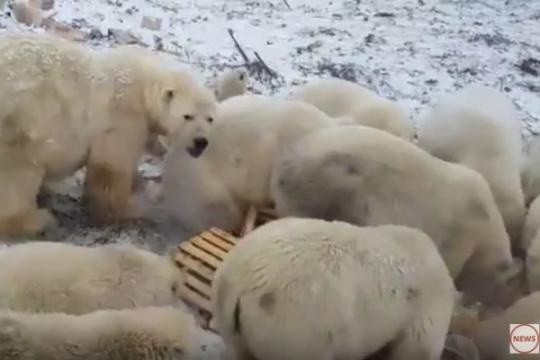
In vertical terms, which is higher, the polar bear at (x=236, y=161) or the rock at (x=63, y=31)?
the polar bear at (x=236, y=161)

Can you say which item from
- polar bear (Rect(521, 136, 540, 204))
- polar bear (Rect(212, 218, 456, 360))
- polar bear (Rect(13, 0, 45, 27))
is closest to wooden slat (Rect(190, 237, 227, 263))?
polar bear (Rect(212, 218, 456, 360))

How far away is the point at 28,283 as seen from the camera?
2.61 metres

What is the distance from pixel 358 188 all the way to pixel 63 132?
3.11 ft

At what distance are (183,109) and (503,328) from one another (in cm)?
128

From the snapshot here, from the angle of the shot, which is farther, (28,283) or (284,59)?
(284,59)

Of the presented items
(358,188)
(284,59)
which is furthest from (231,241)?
(284,59)

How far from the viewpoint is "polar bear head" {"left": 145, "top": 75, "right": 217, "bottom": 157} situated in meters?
3.48

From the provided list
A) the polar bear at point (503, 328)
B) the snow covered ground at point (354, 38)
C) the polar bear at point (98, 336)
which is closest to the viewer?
the polar bear at point (98, 336)

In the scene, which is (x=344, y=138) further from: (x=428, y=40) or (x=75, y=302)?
(x=428, y=40)

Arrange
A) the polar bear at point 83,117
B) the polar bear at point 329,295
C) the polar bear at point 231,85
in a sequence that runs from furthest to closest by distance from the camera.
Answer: the polar bear at point 231,85 → the polar bear at point 83,117 → the polar bear at point 329,295

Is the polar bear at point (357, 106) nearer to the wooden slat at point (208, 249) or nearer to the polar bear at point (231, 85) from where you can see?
the polar bear at point (231, 85)

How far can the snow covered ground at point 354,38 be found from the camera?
5047 millimetres

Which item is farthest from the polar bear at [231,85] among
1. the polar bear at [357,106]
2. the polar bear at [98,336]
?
the polar bear at [98,336]

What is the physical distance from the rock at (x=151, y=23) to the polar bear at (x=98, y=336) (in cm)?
313
